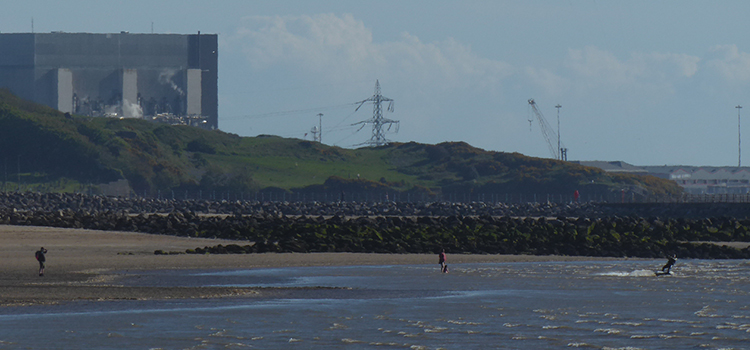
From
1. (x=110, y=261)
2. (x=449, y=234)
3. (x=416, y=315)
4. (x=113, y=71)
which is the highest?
(x=113, y=71)

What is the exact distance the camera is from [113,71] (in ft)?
520

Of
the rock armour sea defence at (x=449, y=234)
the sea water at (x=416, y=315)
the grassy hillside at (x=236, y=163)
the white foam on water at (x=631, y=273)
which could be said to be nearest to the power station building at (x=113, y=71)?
the grassy hillside at (x=236, y=163)

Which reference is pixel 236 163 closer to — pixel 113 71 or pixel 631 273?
pixel 113 71

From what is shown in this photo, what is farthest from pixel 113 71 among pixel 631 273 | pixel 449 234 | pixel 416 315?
pixel 416 315

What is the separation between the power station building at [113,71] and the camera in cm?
15525

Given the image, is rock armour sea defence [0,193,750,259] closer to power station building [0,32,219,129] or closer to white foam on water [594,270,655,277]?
white foam on water [594,270,655,277]

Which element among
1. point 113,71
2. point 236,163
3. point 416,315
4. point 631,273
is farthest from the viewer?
point 236,163

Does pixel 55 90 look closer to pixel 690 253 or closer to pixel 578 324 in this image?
pixel 690 253

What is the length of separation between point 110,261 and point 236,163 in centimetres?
12370

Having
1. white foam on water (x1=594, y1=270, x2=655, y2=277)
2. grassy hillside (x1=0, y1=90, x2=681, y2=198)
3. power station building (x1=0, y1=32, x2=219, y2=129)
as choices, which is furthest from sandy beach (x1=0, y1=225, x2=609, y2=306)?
power station building (x1=0, y1=32, x2=219, y2=129)

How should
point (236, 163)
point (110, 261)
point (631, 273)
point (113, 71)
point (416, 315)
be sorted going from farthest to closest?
1. point (236, 163)
2. point (113, 71)
3. point (110, 261)
4. point (631, 273)
5. point (416, 315)

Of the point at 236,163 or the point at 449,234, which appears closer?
the point at 449,234

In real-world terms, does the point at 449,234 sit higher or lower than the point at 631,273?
higher

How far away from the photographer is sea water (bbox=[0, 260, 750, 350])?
58.6 feet
